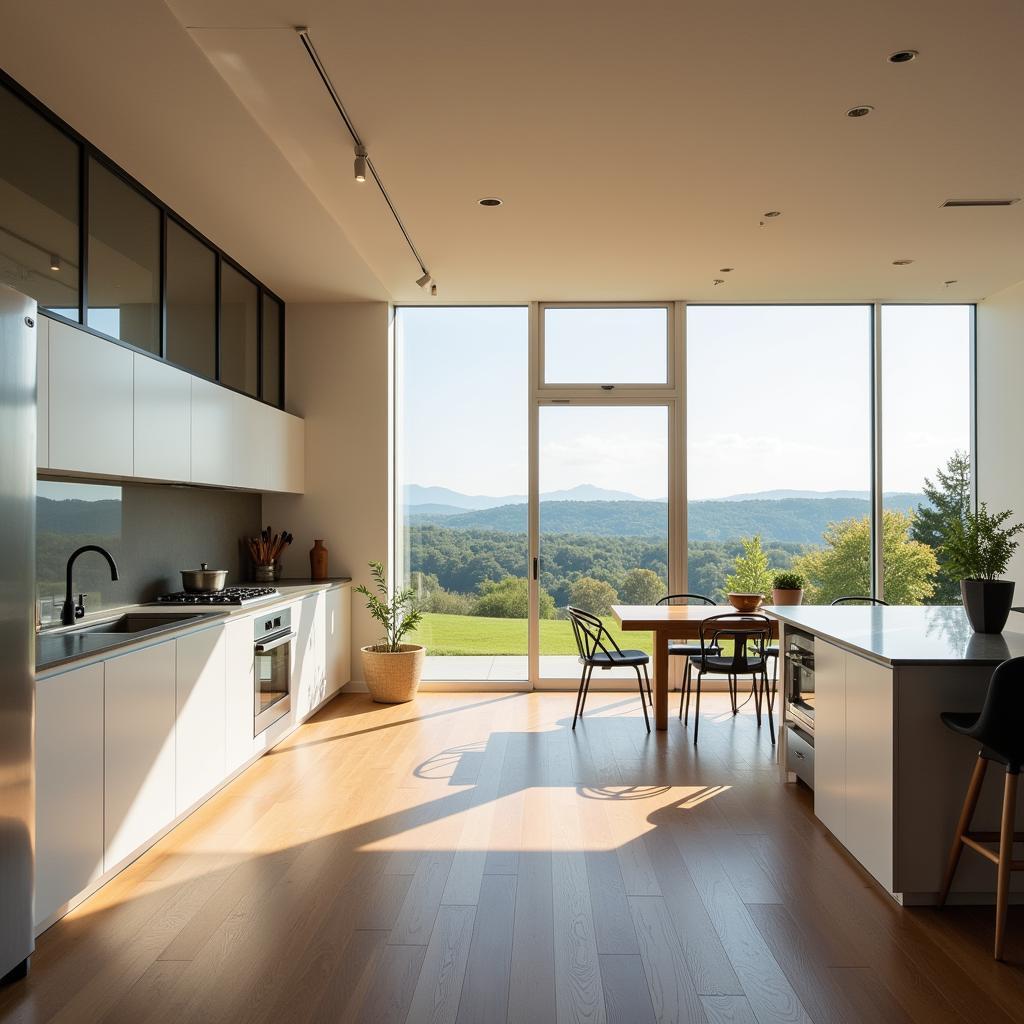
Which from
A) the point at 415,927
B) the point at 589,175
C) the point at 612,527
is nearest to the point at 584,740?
the point at 612,527

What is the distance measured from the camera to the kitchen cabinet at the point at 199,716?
12.0ft

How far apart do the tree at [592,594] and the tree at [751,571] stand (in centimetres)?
95

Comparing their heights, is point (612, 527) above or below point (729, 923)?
above

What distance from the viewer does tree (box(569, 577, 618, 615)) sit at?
22.9 ft

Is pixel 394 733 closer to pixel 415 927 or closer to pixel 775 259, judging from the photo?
pixel 415 927

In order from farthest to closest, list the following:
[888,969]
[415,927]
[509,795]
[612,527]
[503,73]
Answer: [612,527]
[509,795]
[503,73]
[415,927]
[888,969]

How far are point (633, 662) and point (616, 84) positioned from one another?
10.9ft

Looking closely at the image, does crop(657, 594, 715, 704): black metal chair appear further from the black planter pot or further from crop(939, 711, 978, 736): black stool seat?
crop(939, 711, 978, 736): black stool seat

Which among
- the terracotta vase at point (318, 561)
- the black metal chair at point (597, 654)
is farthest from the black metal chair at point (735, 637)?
the terracotta vase at point (318, 561)

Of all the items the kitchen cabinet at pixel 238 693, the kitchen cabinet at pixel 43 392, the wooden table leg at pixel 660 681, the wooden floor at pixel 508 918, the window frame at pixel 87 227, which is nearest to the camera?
the wooden floor at pixel 508 918

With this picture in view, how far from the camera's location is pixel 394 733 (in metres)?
5.45

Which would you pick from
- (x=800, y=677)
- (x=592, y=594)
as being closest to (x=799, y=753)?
(x=800, y=677)

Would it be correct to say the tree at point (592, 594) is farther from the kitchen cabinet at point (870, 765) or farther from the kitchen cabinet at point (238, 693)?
the kitchen cabinet at point (870, 765)

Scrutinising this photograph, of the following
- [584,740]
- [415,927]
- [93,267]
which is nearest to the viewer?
[415,927]
